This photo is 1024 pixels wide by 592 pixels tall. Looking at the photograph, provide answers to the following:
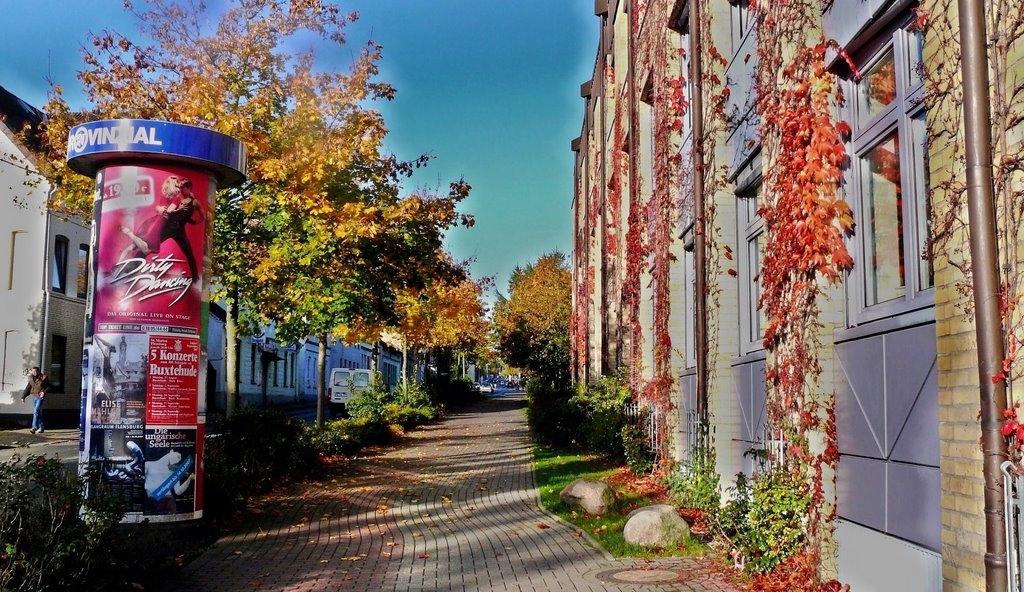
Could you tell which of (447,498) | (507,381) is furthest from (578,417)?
(507,381)

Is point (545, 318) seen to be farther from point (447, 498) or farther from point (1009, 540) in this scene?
point (1009, 540)

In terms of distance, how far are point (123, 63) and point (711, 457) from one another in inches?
458

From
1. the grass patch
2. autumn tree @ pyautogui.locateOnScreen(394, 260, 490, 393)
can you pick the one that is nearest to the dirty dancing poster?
the grass patch

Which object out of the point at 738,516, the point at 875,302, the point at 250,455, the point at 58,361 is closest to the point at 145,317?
the point at 250,455

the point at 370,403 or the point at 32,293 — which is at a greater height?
the point at 32,293

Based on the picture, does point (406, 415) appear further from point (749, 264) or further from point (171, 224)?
point (171, 224)

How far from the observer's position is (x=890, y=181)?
656 cm

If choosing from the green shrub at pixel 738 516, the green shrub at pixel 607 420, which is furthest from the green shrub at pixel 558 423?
the green shrub at pixel 738 516

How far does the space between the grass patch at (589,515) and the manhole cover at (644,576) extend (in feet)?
2.20

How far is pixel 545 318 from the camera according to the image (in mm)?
47781

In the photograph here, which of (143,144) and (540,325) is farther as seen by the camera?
(540,325)

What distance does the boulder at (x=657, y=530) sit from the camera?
9.09 meters

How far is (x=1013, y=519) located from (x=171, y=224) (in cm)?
803

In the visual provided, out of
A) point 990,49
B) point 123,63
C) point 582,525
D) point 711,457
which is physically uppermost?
point 123,63
